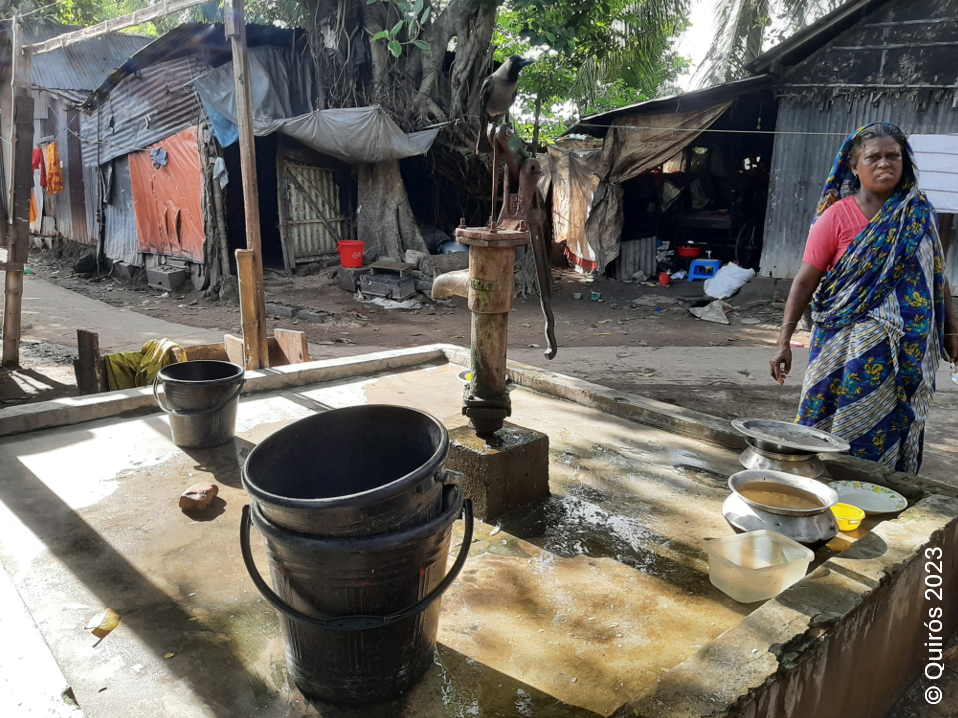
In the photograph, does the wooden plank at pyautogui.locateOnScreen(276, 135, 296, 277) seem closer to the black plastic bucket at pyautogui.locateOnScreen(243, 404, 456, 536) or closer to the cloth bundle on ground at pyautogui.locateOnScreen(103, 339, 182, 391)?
the cloth bundle on ground at pyautogui.locateOnScreen(103, 339, 182, 391)

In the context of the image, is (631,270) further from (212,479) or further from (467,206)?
(212,479)

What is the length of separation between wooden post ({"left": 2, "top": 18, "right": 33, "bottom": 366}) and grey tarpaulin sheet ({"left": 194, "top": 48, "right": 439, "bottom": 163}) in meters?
4.16

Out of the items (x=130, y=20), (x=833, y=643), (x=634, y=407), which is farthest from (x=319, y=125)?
(x=833, y=643)

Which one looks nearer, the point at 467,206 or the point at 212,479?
the point at 212,479

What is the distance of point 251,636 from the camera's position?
208 centimetres

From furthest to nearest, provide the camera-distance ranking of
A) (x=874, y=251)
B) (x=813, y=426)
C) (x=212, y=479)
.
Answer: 1. (x=212, y=479)
2. (x=813, y=426)
3. (x=874, y=251)

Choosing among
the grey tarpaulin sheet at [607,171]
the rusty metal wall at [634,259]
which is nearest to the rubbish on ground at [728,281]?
the rusty metal wall at [634,259]

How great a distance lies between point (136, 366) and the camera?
5242 mm

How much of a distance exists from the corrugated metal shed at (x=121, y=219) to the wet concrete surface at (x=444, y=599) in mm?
11696

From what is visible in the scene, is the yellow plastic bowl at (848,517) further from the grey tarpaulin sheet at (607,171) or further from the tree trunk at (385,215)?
the tree trunk at (385,215)

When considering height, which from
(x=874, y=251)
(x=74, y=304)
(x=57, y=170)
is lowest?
(x=74, y=304)

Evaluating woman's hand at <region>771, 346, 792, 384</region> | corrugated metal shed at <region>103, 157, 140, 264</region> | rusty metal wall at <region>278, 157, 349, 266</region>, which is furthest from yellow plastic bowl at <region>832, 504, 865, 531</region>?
corrugated metal shed at <region>103, 157, 140, 264</region>

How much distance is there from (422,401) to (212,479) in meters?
1.49

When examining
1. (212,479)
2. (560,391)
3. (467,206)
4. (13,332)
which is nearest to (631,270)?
(467,206)
